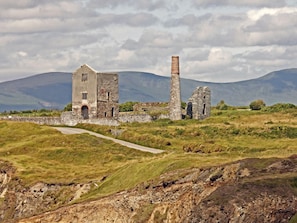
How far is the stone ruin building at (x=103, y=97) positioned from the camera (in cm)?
11488

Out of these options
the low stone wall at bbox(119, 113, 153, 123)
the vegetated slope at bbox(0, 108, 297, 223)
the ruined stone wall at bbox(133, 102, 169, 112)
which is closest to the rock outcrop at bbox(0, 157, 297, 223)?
the vegetated slope at bbox(0, 108, 297, 223)

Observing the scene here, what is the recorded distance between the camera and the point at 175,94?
119062 millimetres

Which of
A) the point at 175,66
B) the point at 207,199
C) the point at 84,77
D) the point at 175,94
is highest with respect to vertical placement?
the point at 175,66

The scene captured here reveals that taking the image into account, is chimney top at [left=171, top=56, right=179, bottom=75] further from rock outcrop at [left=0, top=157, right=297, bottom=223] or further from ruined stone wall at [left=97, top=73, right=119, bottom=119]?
rock outcrop at [left=0, top=157, right=297, bottom=223]

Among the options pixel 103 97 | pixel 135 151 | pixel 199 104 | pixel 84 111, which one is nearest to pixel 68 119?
pixel 84 111

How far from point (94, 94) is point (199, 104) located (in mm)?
14510

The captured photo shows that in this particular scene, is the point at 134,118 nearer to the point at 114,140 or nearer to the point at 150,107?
the point at 150,107

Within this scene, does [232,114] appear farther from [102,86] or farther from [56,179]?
[56,179]

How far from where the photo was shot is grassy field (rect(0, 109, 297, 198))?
63959 millimetres

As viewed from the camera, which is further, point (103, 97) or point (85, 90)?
point (85, 90)

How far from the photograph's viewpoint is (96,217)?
184 feet

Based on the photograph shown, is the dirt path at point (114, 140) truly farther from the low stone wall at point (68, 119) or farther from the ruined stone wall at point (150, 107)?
the ruined stone wall at point (150, 107)

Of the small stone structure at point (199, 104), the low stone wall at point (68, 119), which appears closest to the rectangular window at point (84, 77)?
the low stone wall at point (68, 119)

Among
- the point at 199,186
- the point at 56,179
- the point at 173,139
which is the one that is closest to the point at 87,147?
the point at 173,139
